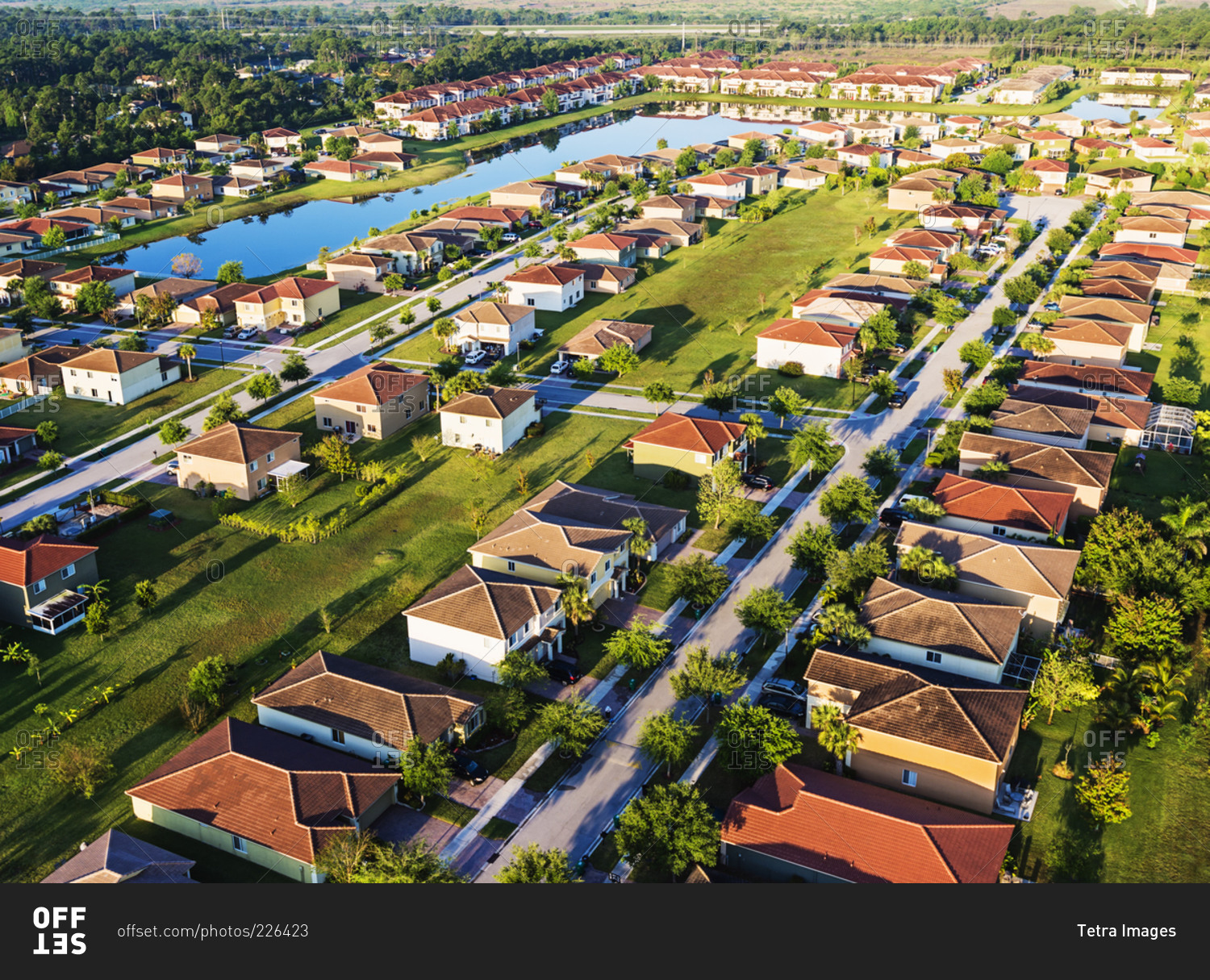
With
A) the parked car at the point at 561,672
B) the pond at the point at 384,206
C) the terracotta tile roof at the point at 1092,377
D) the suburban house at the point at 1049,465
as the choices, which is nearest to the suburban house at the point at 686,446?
the suburban house at the point at 1049,465

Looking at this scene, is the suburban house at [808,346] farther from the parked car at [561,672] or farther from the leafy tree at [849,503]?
the parked car at [561,672]

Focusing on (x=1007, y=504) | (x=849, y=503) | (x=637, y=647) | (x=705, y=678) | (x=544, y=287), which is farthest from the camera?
(x=544, y=287)

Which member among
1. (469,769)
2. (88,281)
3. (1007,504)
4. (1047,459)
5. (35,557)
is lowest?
(469,769)

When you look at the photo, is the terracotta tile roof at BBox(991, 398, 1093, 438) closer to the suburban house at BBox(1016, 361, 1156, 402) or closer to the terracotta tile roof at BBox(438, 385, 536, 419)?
the suburban house at BBox(1016, 361, 1156, 402)

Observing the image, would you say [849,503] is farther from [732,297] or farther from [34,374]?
[34,374]

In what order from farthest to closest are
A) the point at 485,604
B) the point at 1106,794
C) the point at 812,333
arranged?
the point at 812,333 → the point at 485,604 → the point at 1106,794

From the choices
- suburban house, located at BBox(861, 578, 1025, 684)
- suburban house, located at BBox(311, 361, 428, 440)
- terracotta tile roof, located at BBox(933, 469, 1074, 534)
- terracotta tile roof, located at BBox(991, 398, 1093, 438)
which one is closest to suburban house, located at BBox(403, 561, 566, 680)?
suburban house, located at BBox(861, 578, 1025, 684)

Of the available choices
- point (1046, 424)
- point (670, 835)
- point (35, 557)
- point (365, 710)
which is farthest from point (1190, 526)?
point (35, 557)

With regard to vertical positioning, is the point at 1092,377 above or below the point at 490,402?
below
